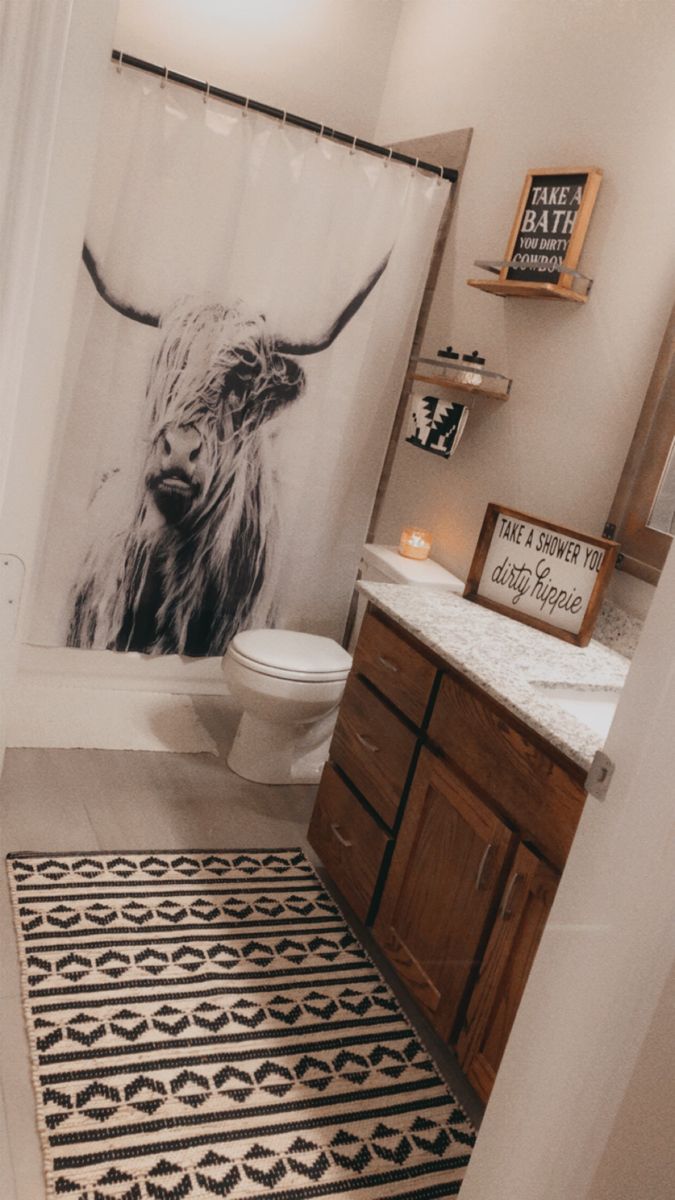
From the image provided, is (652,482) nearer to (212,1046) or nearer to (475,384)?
(475,384)

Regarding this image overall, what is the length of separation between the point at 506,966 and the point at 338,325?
2150 mm

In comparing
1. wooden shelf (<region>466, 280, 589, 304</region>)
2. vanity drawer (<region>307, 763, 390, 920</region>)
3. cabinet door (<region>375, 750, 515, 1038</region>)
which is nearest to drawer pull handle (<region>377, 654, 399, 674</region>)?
cabinet door (<region>375, 750, 515, 1038</region>)

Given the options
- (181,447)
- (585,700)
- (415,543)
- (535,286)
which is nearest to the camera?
(585,700)

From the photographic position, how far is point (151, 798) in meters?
2.69

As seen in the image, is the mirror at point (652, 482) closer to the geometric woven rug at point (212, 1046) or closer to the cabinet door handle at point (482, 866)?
the cabinet door handle at point (482, 866)

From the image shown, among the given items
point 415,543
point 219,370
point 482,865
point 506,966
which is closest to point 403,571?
point 415,543

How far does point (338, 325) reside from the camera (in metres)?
3.13

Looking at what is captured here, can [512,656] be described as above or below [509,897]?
above

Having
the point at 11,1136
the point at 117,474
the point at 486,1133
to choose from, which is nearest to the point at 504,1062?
the point at 486,1133

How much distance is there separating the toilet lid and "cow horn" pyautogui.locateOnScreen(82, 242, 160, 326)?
1.02 meters

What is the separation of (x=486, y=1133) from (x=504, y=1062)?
117 millimetres

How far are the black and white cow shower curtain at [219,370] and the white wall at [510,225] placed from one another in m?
0.23

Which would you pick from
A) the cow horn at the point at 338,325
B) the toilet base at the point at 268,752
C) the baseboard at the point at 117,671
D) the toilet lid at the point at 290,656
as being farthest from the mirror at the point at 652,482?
the baseboard at the point at 117,671

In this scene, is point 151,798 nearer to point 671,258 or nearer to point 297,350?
point 297,350
